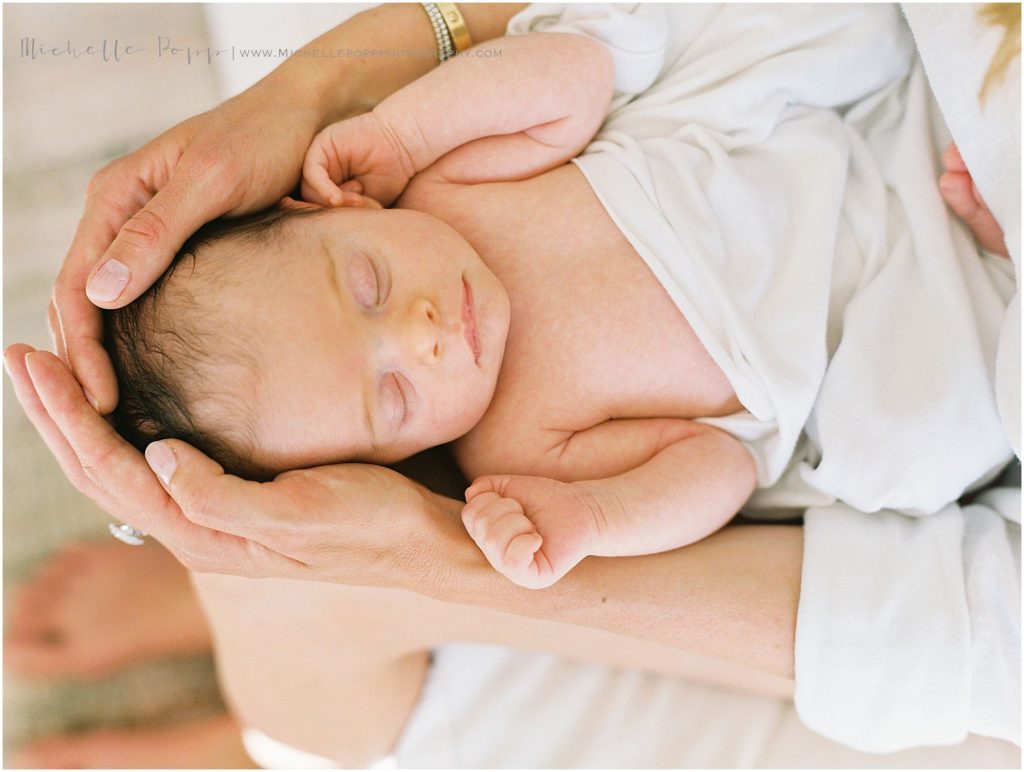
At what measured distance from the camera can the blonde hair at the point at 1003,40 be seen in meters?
1.21

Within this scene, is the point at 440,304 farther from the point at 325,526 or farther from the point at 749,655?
the point at 749,655

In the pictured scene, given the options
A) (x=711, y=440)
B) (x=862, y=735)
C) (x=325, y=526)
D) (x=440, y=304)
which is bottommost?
(x=862, y=735)

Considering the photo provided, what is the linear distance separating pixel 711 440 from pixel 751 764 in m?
0.57

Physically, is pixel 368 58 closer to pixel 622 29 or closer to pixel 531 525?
pixel 622 29

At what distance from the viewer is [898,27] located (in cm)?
138

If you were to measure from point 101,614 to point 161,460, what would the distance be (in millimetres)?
980

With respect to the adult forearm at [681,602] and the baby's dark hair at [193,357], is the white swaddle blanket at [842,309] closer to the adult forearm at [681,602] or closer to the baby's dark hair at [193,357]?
the adult forearm at [681,602]

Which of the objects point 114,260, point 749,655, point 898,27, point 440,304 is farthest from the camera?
point 898,27

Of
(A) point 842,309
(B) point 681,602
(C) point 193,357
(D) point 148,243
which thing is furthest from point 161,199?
(A) point 842,309

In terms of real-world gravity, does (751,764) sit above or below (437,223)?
below

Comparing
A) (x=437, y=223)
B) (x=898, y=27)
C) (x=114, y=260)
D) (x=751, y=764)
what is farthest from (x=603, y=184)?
(x=751, y=764)

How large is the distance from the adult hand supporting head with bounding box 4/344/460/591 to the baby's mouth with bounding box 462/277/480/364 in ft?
0.64

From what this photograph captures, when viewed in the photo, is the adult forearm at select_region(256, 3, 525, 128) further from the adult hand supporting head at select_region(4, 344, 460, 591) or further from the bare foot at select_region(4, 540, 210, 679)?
the bare foot at select_region(4, 540, 210, 679)

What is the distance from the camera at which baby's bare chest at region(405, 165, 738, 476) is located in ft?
4.09
